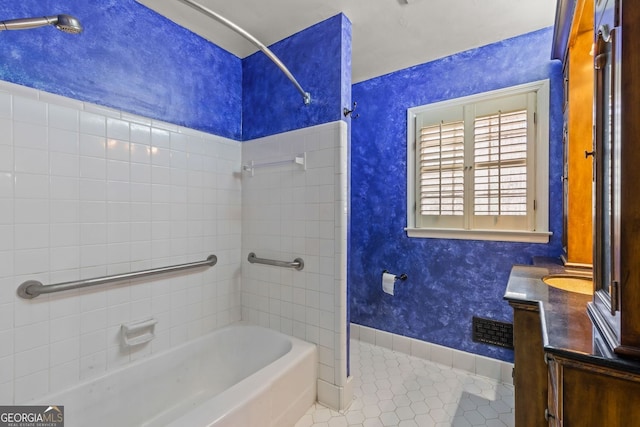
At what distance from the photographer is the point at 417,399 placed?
191 centimetres

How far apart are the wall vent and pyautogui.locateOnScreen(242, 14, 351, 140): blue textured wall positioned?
5.99ft

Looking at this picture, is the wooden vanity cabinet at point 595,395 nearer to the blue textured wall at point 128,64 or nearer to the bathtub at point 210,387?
the bathtub at point 210,387

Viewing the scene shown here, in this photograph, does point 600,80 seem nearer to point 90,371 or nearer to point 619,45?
point 619,45

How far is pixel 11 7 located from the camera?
1.31 metres

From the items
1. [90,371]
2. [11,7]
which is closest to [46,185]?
[11,7]

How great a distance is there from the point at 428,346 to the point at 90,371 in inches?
90.1

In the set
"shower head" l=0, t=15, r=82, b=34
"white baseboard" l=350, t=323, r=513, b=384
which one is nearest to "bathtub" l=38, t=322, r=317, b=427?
"white baseboard" l=350, t=323, r=513, b=384

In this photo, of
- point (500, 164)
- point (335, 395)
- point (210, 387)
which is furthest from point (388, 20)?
point (210, 387)

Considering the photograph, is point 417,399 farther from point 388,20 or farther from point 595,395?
point 388,20

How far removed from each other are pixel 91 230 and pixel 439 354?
8.34 ft

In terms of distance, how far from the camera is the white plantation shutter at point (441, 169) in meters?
2.27

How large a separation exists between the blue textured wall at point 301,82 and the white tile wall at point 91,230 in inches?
18.8

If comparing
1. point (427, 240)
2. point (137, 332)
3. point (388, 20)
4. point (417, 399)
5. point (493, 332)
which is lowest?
point (417, 399)

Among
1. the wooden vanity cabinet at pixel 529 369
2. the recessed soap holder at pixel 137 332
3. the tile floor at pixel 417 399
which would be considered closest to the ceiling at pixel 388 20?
the wooden vanity cabinet at pixel 529 369
